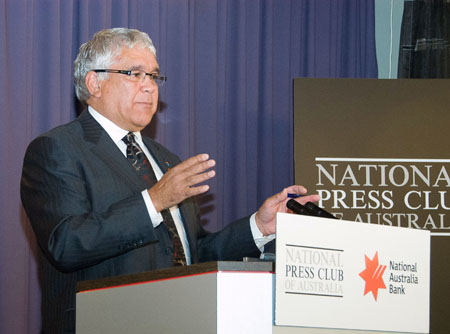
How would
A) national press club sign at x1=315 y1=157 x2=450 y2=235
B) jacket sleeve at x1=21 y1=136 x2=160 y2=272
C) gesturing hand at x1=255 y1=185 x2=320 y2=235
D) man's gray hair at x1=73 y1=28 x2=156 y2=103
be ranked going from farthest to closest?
1. national press club sign at x1=315 y1=157 x2=450 y2=235
2. man's gray hair at x1=73 y1=28 x2=156 y2=103
3. gesturing hand at x1=255 y1=185 x2=320 y2=235
4. jacket sleeve at x1=21 y1=136 x2=160 y2=272

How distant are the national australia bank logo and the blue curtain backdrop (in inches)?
86.3

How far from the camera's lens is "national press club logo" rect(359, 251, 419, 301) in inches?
75.0

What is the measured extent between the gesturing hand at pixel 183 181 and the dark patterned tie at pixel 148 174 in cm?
41

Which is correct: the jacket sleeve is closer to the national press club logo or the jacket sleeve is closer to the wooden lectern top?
the wooden lectern top

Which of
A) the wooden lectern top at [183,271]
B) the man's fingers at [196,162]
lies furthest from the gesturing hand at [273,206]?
the wooden lectern top at [183,271]

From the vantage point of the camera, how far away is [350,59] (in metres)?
4.89

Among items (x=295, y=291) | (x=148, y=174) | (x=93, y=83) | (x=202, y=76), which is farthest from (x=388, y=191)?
(x=295, y=291)

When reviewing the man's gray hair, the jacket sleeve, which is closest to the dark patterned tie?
the jacket sleeve

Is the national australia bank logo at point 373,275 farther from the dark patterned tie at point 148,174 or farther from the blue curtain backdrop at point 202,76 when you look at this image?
the blue curtain backdrop at point 202,76

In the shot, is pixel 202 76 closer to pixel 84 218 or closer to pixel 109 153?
pixel 109 153

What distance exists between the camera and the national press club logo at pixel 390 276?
6.25 feet

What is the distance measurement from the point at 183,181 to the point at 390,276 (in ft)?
2.41

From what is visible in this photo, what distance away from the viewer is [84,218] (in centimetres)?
241

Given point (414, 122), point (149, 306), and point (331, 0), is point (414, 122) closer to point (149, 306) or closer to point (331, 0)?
point (331, 0)
